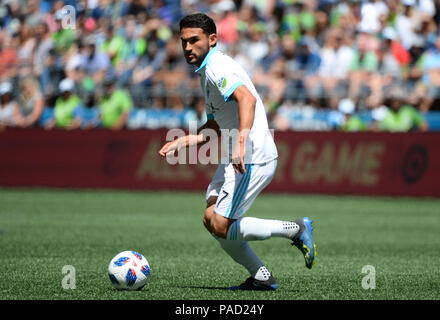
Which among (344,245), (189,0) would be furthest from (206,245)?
(189,0)

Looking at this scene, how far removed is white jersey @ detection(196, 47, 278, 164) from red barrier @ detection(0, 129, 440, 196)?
11.2 m

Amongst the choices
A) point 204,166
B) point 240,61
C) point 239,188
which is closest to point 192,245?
point 239,188

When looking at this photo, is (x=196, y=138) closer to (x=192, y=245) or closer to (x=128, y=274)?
(x=128, y=274)

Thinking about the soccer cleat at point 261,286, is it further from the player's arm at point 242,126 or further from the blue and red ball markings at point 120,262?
the player's arm at point 242,126

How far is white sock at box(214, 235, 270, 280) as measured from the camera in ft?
24.0

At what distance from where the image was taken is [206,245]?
11250 mm

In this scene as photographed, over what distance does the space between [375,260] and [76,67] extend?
1180 cm

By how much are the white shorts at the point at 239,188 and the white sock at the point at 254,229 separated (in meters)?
0.08

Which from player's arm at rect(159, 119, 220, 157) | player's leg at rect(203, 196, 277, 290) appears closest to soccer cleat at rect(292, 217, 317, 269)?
player's leg at rect(203, 196, 277, 290)

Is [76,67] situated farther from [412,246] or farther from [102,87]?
[412,246]

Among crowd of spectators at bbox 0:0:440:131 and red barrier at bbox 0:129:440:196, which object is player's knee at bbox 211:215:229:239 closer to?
red barrier at bbox 0:129:440:196

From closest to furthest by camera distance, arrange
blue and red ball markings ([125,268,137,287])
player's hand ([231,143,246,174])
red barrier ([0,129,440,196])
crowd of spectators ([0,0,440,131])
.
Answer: player's hand ([231,143,246,174])
blue and red ball markings ([125,268,137,287])
red barrier ([0,129,440,196])
crowd of spectators ([0,0,440,131])

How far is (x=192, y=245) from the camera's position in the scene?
11.1 meters

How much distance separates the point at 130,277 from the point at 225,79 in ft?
6.11
